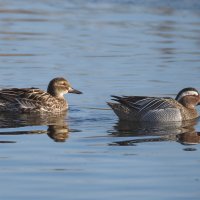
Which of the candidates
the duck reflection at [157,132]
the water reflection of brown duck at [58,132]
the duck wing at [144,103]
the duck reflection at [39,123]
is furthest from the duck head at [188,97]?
the water reflection of brown duck at [58,132]

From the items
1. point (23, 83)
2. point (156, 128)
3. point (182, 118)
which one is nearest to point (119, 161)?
point (156, 128)

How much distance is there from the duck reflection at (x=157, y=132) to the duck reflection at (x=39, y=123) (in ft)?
2.66

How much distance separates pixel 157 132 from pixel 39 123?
206cm

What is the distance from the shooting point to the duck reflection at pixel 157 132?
508 inches

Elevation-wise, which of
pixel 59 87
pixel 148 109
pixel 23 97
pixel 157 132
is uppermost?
pixel 59 87

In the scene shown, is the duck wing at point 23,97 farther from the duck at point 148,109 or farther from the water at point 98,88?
the duck at point 148,109

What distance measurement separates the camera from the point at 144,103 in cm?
1497

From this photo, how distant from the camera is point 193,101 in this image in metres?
15.4

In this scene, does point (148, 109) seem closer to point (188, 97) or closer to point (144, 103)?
point (144, 103)

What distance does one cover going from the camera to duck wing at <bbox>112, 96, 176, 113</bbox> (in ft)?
48.9

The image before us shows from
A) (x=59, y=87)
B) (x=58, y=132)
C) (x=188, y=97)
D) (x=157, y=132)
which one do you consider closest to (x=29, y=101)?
(x=59, y=87)

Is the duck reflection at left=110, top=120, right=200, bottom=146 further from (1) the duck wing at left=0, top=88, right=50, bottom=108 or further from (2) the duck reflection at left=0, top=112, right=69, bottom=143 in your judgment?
(1) the duck wing at left=0, top=88, right=50, bottom=108

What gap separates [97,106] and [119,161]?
4.57m

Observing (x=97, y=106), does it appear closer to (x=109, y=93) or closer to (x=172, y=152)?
(x=109, y=93)
